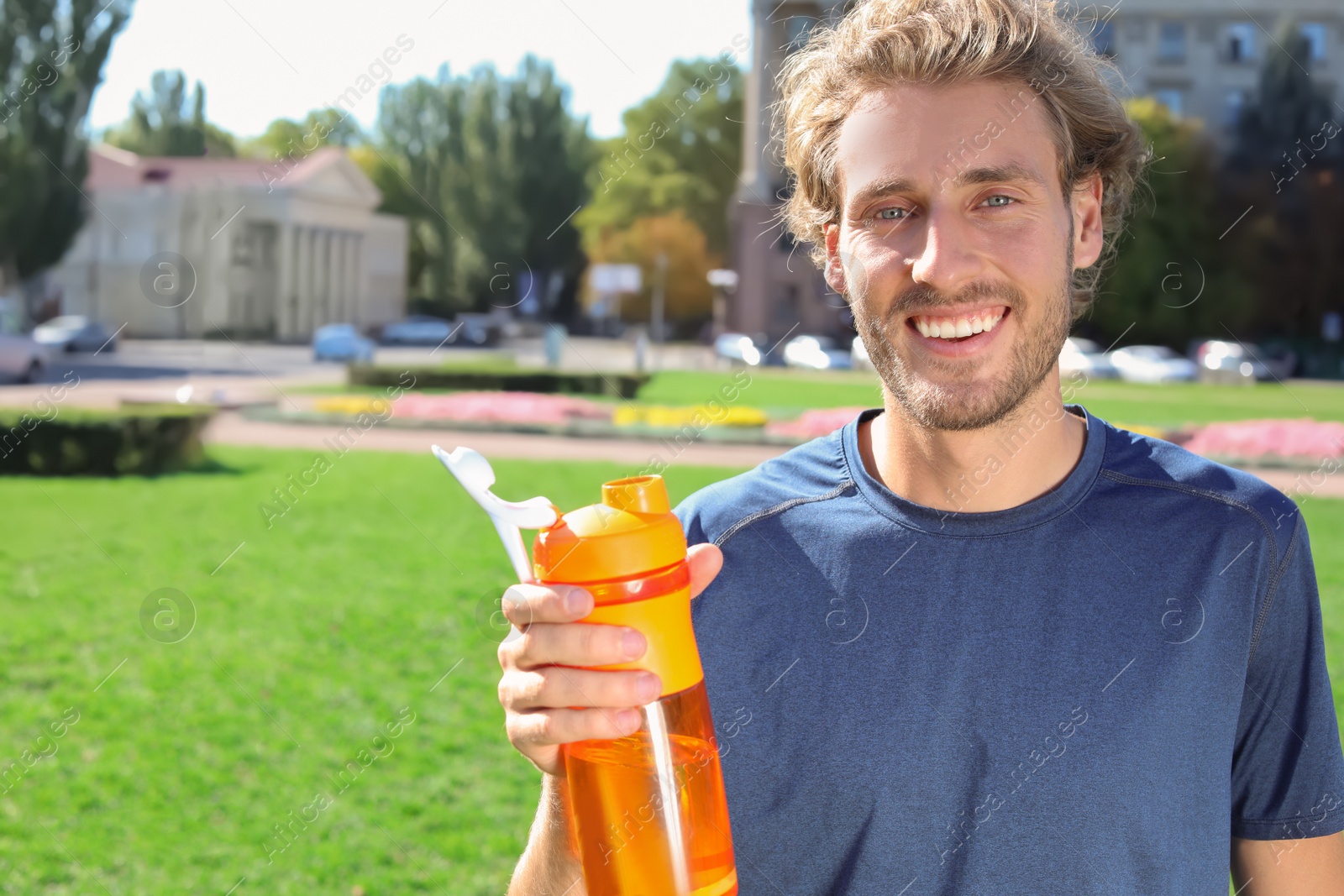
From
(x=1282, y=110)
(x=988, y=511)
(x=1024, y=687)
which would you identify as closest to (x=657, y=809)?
(x=1024, y=687)

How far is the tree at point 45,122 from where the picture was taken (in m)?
32.7

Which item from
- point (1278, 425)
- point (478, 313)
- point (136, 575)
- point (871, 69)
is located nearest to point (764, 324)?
point (478, 313)

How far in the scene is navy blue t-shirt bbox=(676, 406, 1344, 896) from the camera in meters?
1.62

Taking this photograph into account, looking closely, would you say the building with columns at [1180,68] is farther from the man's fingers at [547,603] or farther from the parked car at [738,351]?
the man's fingers at [547,603]

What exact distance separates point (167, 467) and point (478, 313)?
1682 inches

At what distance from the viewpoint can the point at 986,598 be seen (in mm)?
1708

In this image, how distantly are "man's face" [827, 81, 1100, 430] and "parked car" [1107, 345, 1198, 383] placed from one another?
119 feet

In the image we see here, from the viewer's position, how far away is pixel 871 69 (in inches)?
74.9

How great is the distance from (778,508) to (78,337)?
39.7 metres

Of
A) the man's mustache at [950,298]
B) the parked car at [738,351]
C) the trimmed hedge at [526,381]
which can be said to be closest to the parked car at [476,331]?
the parked car at [738,351]

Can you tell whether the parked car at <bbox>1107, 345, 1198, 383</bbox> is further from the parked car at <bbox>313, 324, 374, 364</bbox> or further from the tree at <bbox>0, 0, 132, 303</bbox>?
the tree at <bbox>0, 0, 132, 303</bbox>

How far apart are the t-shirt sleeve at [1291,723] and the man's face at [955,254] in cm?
49

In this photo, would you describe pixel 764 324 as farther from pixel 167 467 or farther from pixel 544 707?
pixel 544 707

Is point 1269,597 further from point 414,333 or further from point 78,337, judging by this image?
point 414,333
